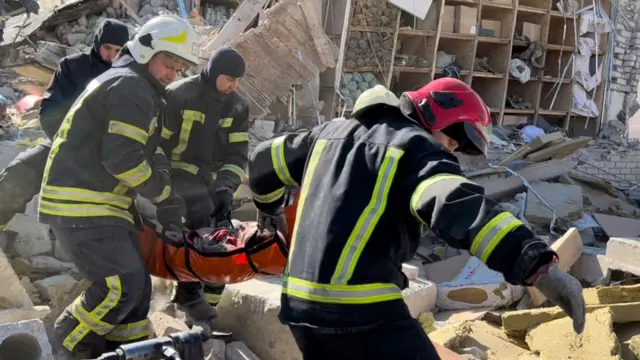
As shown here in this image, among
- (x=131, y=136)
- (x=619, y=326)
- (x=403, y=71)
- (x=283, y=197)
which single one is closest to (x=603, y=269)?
(x=619, y=326)

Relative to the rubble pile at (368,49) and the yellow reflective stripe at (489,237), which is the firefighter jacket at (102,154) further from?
the rubble pile at (368,49)

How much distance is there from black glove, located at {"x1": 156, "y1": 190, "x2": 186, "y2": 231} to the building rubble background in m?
0.52

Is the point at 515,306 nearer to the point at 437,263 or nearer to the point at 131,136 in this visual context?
the point at 437,263

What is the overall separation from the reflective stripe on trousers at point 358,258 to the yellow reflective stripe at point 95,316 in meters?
1.37

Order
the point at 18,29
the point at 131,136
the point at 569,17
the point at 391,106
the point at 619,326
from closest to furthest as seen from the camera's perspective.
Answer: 1. the point at 391,106
2. the point at 131,136
3. the point at 619,326
4. the point at 18,29
5. the point at 569,17

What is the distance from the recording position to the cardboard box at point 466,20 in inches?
394

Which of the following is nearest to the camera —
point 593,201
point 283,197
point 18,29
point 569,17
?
point 283,197

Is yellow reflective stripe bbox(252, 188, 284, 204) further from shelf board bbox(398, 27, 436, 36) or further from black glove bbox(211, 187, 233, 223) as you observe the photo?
shelf board bbox(398, 27, 436, 36)

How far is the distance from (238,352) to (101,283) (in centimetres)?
83

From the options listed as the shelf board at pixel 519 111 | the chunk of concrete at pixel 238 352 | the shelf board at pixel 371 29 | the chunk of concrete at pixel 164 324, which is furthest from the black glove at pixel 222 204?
the shelf board at pixel 519 111

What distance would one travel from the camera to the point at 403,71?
975 cm

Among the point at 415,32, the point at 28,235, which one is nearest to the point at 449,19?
the point at 415,32

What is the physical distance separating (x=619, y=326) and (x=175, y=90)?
120 inches

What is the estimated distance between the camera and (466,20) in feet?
33.0
